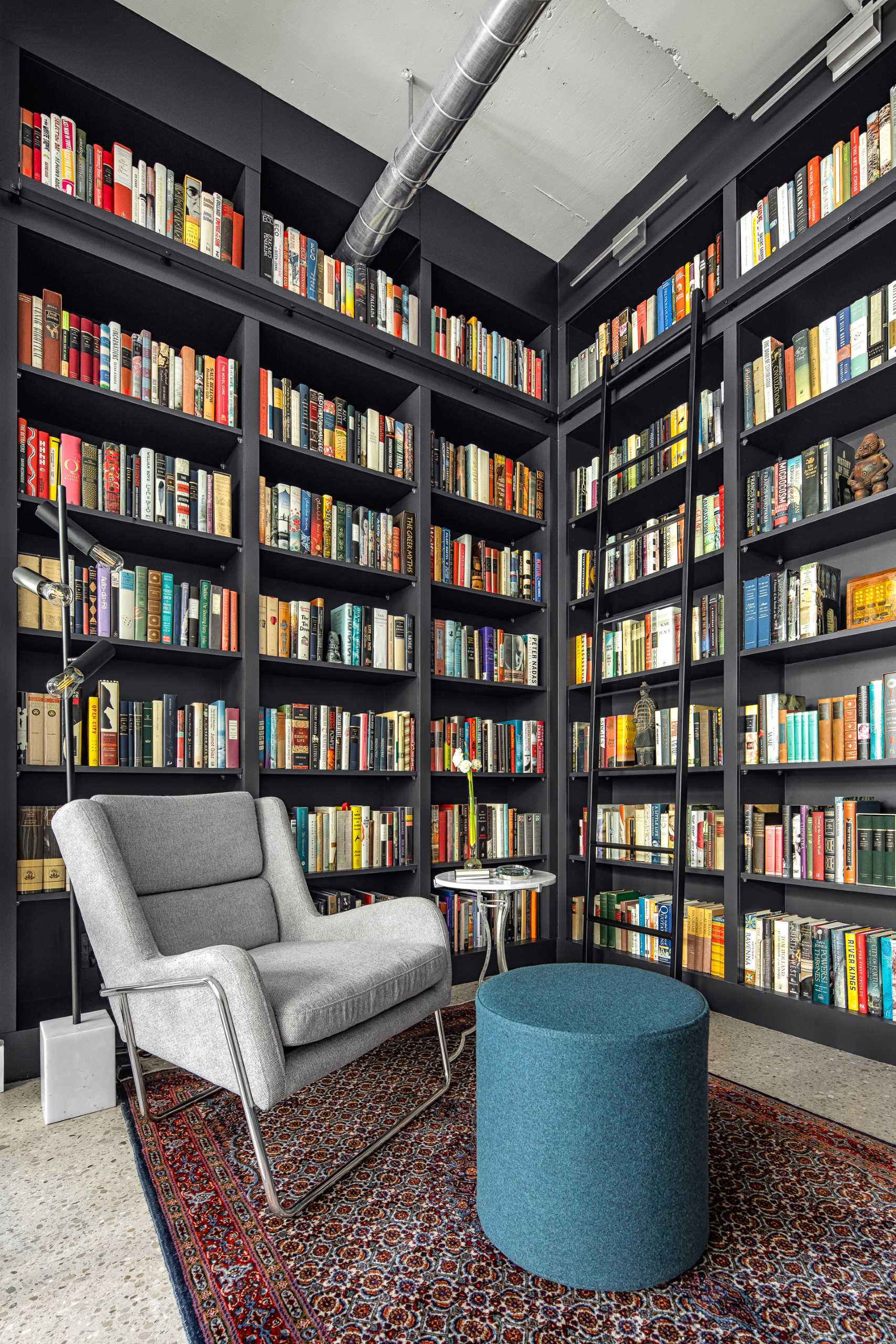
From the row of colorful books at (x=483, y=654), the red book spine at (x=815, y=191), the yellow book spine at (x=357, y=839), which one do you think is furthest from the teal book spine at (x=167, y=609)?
the red book spine at (x=815, y=191)

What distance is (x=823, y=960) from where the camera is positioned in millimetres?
2418

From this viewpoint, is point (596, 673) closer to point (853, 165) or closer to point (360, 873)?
point (360, 873)

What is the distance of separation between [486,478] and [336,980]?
247 cm

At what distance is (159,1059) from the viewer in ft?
7.79

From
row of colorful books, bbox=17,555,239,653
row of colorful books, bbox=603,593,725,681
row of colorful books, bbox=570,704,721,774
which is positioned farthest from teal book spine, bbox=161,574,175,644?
row of colorful books, bbox=603,593,725,681

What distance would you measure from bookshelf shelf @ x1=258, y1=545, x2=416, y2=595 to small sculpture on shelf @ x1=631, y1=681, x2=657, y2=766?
1.14 metres

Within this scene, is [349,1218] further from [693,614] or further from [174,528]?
[693,614]

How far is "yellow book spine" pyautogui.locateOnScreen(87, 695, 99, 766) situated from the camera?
2.40 m

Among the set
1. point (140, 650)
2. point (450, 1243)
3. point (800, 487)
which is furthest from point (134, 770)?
point (800, 487)

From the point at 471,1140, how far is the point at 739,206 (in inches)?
132

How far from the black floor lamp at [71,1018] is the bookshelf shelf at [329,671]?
732mm

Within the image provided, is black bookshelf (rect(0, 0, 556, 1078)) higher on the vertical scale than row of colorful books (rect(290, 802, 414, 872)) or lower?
higher

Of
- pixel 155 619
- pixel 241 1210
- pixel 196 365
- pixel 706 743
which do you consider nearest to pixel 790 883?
pixel 706 743

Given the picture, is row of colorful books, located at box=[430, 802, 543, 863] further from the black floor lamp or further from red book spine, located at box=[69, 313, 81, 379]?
red book spine, located at box=[69, 313, 81, 379]
